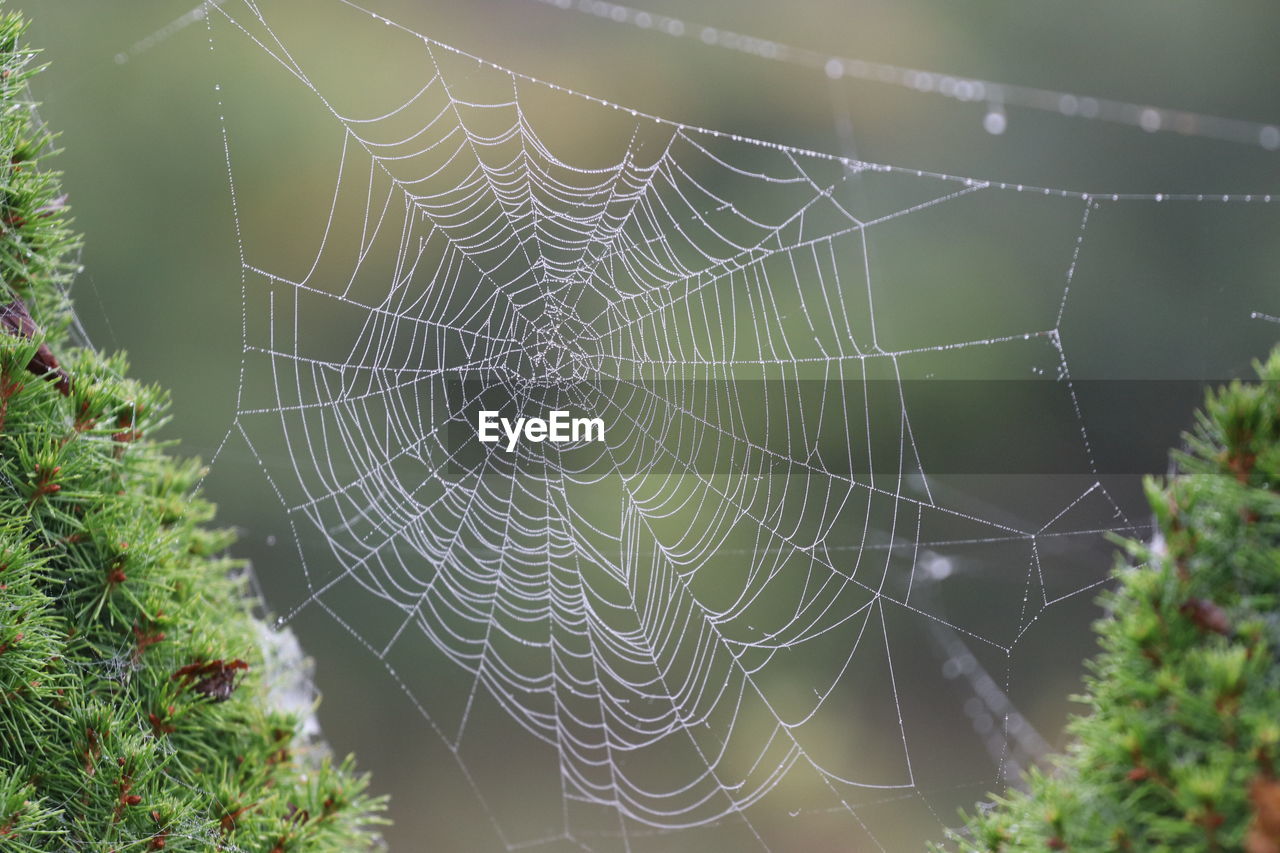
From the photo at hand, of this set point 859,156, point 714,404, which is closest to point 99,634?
point 714,404

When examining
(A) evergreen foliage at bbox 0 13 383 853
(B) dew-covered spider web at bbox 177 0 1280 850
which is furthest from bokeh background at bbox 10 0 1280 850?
(A) evergreen foliage at bbox 0 13 383 853

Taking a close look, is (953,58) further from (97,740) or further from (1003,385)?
(97,740)

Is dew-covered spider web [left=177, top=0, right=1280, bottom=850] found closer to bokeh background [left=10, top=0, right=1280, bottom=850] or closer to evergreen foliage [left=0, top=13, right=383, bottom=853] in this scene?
bokeh background [left=10, top=0, right=1280, bottom=850]

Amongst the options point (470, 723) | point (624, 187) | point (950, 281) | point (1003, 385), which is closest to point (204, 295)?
point (624, 187)

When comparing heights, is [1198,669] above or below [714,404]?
below

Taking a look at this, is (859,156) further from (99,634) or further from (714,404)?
(99,634)

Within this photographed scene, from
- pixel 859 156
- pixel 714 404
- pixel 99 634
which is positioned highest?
pixel 859 156

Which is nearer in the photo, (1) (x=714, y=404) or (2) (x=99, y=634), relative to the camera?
(2) (x=99, y=634)

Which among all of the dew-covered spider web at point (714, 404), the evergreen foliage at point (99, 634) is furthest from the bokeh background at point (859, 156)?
the evergreen foliage at point (99, 634)
